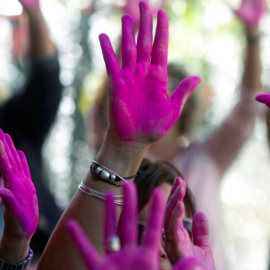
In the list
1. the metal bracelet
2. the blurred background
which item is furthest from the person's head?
the blurred background

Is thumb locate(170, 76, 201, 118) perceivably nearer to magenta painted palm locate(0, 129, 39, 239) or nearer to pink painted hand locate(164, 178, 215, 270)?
pink painted hand locate(164, 178, 215, 270)

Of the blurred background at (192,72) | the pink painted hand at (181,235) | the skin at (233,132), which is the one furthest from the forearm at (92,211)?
the blurred background at (192,72)

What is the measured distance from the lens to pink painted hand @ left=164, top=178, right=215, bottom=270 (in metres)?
1.05

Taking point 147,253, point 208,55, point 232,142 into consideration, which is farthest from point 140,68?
point 208,55

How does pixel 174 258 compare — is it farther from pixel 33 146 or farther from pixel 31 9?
pixel 31 9

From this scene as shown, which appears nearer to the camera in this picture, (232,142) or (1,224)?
(1,224)

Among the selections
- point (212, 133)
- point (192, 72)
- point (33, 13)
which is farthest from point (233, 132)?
point (192, 72)

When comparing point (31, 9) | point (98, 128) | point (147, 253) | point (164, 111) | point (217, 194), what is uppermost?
point (31, 9)

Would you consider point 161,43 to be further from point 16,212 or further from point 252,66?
point 252,66

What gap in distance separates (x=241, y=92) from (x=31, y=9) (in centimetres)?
96

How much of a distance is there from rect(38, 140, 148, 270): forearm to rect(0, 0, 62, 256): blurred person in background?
904mm

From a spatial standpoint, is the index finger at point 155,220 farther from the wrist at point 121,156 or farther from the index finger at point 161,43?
the index finger at point 161,43

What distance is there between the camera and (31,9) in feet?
6.82

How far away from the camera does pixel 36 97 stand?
209 centimetres
